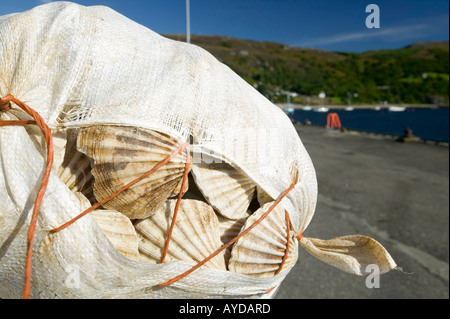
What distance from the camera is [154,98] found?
1.01 metres

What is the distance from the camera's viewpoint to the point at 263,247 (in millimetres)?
1132

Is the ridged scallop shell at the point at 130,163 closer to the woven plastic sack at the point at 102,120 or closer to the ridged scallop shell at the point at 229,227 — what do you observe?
the woven plastic sack at the point at 102,120

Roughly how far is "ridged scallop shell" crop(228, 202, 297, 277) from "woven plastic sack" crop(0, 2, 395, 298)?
40mm

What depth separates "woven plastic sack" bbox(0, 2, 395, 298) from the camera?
2.83 feet

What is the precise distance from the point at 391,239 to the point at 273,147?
11255 mm

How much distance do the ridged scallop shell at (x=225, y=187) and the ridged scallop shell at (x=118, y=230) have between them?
271 mm

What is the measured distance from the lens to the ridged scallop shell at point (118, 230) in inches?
38.3

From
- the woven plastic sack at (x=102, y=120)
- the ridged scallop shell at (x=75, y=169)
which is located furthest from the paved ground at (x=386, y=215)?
the ridged scallop shell at (x=75, y=169)

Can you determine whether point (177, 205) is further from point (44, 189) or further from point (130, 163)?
point (44, 189)

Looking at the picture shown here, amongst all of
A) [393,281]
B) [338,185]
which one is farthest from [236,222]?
[338,185]

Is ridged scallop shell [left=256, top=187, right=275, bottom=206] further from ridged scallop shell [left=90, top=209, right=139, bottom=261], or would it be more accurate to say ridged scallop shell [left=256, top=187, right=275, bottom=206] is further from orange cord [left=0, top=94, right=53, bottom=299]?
orange cord [left=0, top=94, right=53, bottom=299]

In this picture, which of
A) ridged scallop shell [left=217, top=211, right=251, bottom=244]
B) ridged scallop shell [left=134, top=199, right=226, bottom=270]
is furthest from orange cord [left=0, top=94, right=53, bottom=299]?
ridged scallop shell [left=217, top=211, right=251, bottom=244]
